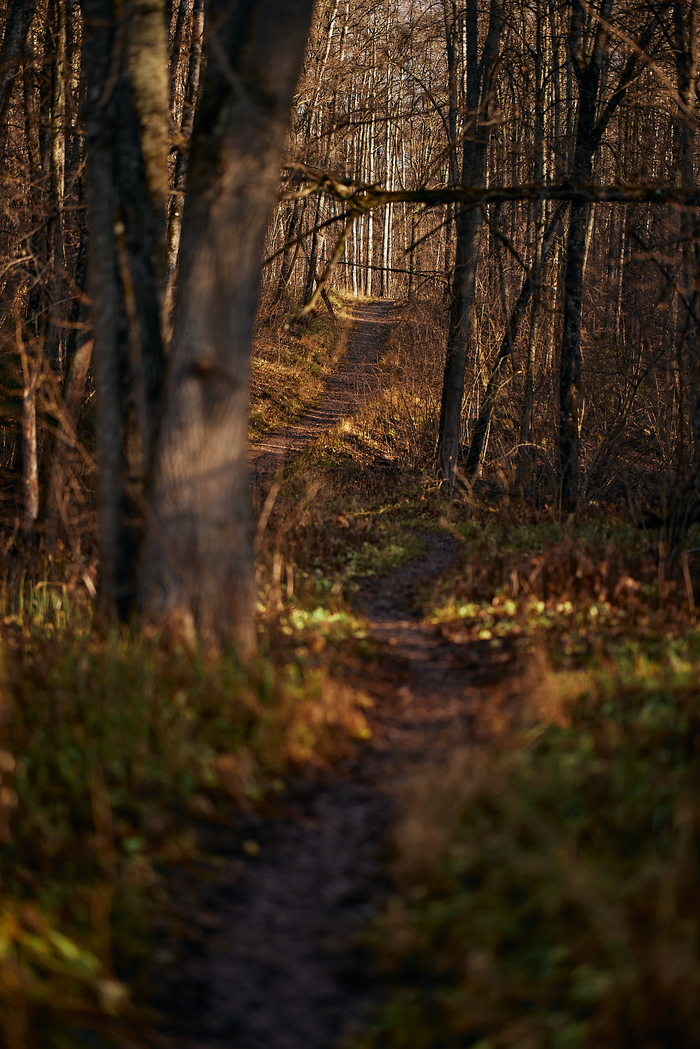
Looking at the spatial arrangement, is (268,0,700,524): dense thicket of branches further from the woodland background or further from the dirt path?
the dirt path

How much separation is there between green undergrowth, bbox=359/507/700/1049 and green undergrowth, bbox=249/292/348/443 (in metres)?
13.4

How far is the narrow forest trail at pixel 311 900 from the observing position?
2523 millimetres

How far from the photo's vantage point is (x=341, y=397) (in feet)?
70.6

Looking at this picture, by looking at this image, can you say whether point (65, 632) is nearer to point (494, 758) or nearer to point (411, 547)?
point (494, 758)

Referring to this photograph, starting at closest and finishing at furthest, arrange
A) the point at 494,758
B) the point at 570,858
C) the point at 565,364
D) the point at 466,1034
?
the point at 466,1034, the point at 570,858, the point at 494,758, the point at 565,364

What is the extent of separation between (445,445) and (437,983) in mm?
10633

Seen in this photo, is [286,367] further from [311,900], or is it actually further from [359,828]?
[311,900]

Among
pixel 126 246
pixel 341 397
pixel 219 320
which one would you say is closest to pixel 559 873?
pixel 219 320

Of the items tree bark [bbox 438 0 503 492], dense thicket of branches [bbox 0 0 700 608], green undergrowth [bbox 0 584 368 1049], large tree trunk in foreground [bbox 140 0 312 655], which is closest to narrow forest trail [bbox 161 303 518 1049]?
green undergrowth [bbox 0 584 368 1049]

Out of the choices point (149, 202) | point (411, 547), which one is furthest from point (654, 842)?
point (411, 547)

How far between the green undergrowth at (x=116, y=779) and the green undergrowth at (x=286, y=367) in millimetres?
12766

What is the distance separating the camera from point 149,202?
16.4 ft

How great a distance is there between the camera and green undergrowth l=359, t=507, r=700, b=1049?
2287mm

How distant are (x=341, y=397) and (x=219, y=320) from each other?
17.1 meters
